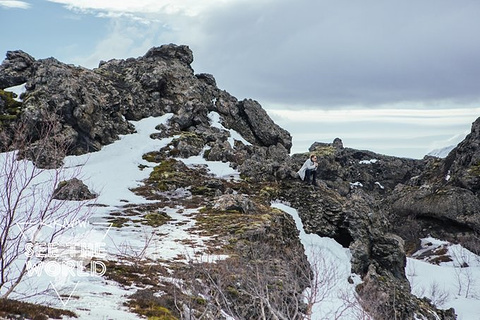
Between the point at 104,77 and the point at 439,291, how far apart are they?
54.4 m

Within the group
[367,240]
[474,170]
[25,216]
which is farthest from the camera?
[474,170]

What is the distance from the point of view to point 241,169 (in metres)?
41.8

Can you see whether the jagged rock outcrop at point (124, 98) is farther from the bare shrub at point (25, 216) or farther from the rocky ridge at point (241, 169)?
the bare shrub at point (25, 216)

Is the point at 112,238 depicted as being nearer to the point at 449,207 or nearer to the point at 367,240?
the point at 367,240

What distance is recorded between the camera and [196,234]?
2309cm

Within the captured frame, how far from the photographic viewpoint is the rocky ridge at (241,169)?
24188 millimetres

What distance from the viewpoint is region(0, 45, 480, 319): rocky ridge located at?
2419cm

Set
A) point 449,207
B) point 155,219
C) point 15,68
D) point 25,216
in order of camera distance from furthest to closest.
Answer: point 449,207, point 15,68, point 155,219, point 25,216

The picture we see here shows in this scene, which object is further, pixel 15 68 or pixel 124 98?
pixel 124 98

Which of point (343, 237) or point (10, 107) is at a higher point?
point (10, 107)

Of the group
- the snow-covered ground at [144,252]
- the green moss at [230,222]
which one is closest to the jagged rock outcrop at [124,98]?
the snow-covered ground at [144,252]

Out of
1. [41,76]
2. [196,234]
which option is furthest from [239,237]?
[41,76]

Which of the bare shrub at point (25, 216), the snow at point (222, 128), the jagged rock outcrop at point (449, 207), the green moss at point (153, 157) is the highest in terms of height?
the snow at point (222, 128)

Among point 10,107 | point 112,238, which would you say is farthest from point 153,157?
point 112,238
